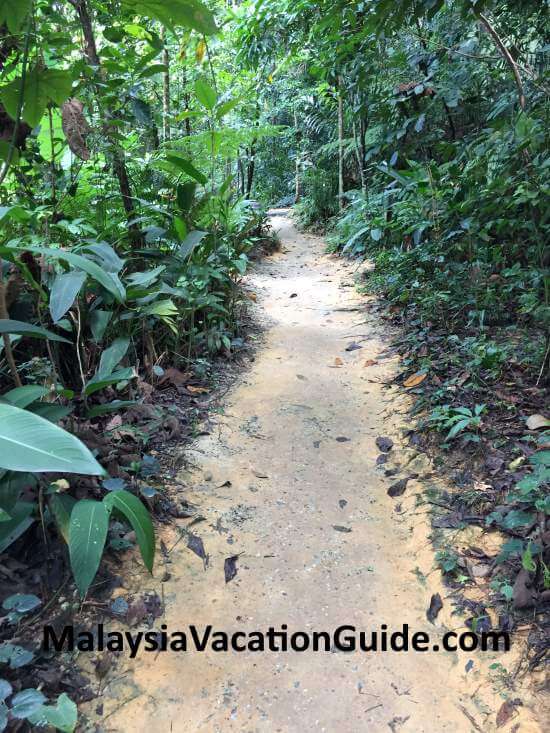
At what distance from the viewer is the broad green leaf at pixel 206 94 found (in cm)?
382

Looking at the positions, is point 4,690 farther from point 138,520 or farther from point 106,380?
point 106,380

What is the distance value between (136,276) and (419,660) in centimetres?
254

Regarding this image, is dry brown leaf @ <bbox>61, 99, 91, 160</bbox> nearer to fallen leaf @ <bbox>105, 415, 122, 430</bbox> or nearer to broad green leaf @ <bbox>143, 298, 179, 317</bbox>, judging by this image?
broad green leaf @ <bbox>143, 298, 179, 317</bbox>

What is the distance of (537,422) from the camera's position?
2619 mm

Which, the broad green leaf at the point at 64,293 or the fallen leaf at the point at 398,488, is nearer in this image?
the broad green leaf at the point at 64,293

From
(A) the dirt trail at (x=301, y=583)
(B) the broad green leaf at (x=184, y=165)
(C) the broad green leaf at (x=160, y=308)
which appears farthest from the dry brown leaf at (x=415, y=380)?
(B) the broad green leaf at (x=184, y=165)

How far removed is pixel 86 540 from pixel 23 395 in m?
0.64

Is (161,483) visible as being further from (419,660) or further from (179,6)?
(179,6)

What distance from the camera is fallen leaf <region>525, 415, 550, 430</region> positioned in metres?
2.59

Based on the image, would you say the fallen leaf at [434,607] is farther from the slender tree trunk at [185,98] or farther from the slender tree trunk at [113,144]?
the slender tree trunk at [185,98]

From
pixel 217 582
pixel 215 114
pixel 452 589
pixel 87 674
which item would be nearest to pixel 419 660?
pixel 452 589

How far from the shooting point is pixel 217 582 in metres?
2.10

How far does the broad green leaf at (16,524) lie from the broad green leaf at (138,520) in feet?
0.98

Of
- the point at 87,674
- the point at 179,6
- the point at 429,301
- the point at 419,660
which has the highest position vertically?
the point at 179,6
